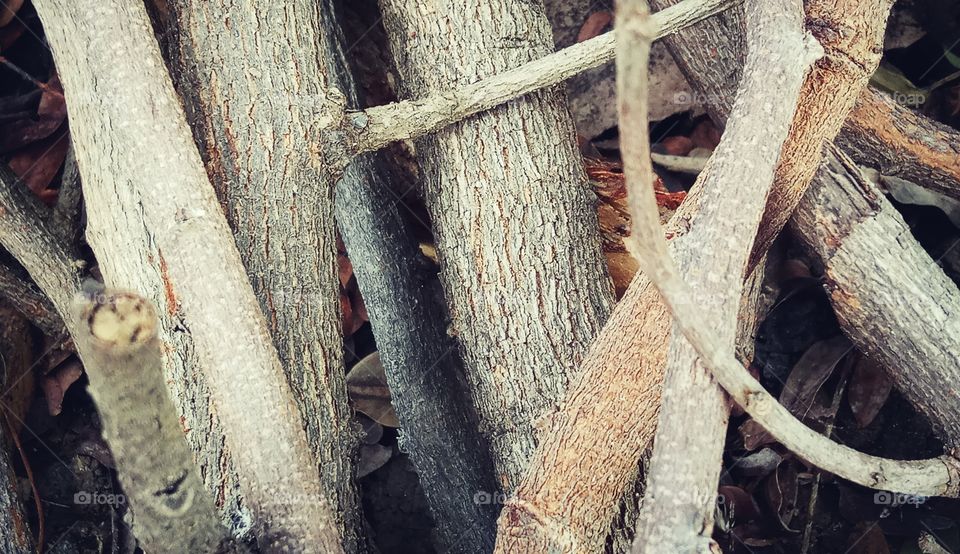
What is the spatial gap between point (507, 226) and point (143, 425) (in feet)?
3.11

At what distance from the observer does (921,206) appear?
7.63ft

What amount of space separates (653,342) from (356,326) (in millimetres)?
1301

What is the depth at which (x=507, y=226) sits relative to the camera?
1722mm

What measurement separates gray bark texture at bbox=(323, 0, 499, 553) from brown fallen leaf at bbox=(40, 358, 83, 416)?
103 centimetres

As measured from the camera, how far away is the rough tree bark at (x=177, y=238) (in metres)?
1.27

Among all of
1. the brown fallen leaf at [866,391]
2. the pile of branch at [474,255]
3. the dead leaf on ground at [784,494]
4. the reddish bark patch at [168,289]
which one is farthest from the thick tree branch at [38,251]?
the brown fallen leaf at [866,391]

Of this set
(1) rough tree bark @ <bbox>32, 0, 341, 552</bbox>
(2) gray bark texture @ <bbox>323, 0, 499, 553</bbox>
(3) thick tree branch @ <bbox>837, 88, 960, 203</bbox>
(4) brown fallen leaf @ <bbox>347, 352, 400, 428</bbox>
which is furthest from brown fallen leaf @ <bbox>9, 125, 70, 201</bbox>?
(3) thick tree branch @ <bbox>837, 88, 960, 203</bbox>

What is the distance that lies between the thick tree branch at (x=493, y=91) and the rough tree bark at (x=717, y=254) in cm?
17

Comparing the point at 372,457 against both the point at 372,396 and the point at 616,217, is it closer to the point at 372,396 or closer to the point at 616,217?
the point at 372,396

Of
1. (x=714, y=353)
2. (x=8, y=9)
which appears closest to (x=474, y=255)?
(x=714, y=353)

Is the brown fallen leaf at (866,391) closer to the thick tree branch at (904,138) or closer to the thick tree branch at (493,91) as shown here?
the thick tree branch at (904,138)

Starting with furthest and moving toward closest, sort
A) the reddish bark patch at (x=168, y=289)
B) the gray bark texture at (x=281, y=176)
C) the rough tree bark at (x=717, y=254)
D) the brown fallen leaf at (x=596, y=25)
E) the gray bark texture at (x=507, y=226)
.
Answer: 1. the brown fallen leaf at (x=596, y=25)
2. the gray bark texture at (x=507, y=226)
3. the gray bark texture at (x=281, y=176)
4. the reddish bark patch at (x=168, y=289)
5. the rough tree bark at (x=717, y=254)

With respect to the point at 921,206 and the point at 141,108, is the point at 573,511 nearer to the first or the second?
the point at 141,108

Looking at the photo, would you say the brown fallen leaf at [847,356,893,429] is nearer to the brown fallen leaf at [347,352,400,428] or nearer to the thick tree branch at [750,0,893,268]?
the thick tree branch at [750,0,893,268]
